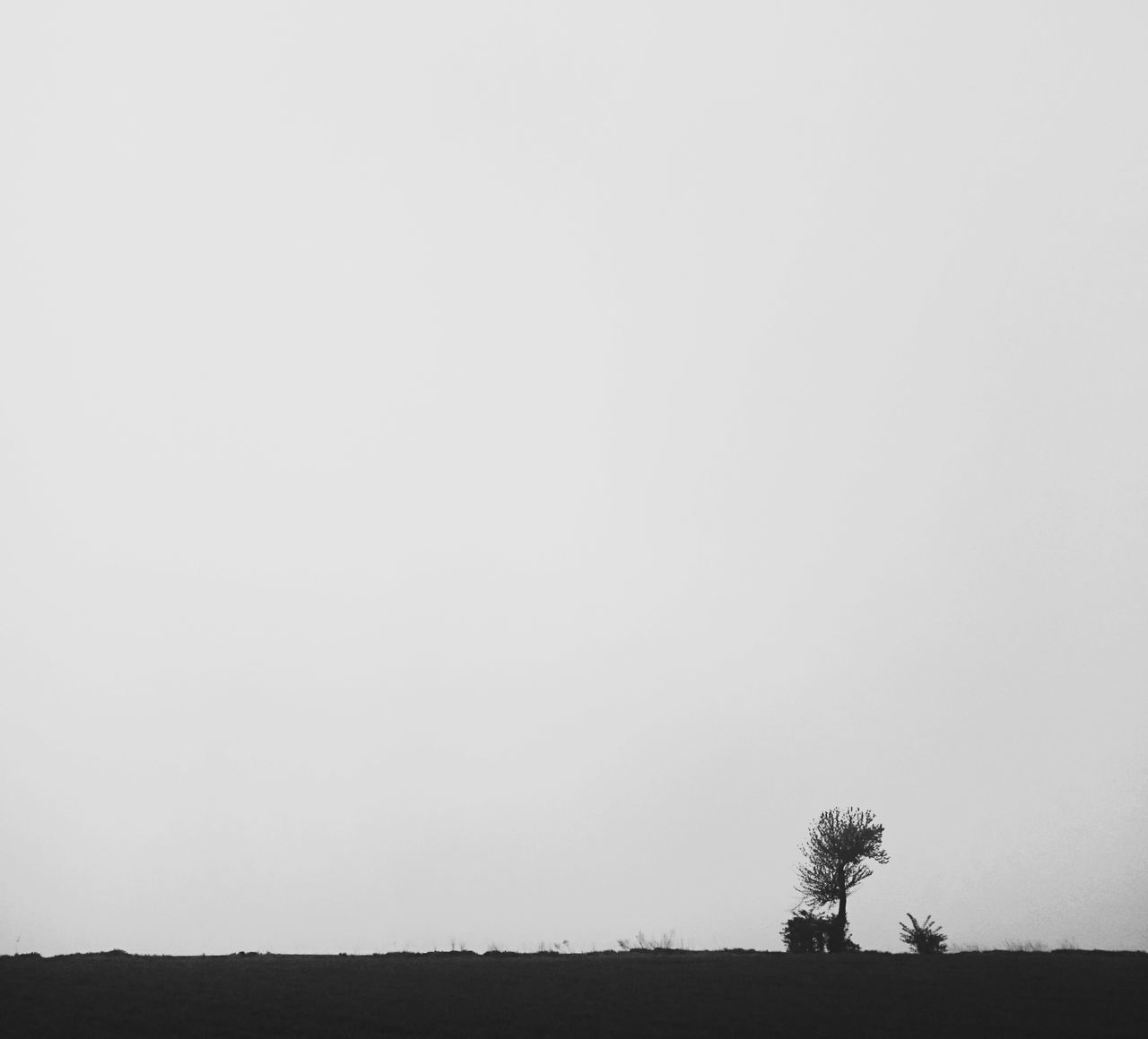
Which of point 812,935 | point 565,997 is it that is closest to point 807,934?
point 812,935

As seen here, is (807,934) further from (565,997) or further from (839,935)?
(565,997)

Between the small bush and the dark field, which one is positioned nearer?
the dark field

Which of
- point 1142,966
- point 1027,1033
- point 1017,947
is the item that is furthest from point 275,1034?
point 1017,947

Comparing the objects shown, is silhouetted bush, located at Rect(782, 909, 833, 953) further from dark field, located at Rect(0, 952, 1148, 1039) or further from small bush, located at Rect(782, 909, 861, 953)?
dark field, located at Rect(0, 952, 1148, 1039)

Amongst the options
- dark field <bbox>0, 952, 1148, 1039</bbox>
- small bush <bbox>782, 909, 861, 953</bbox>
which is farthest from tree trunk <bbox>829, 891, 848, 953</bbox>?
dark field <bbox>0, 952, 1148, 1039</bbox>

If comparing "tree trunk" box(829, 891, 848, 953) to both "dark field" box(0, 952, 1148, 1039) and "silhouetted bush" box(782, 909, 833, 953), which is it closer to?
"silhouetted bush" box(782, 909, 833, 953)

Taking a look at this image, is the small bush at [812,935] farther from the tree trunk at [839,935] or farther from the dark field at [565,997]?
the dark field at [565,997]

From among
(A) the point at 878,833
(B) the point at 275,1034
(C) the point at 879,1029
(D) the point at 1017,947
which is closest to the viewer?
(B) the point at 275,1034

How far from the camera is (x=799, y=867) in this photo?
65.8 m

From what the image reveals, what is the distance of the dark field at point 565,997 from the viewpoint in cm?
2864

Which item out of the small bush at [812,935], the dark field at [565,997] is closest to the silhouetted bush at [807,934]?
the small bush at [812,935]

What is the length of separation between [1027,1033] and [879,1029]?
208 inches

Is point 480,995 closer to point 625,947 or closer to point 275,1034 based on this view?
point 275,1034

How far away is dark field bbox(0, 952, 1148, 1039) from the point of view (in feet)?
94.0
